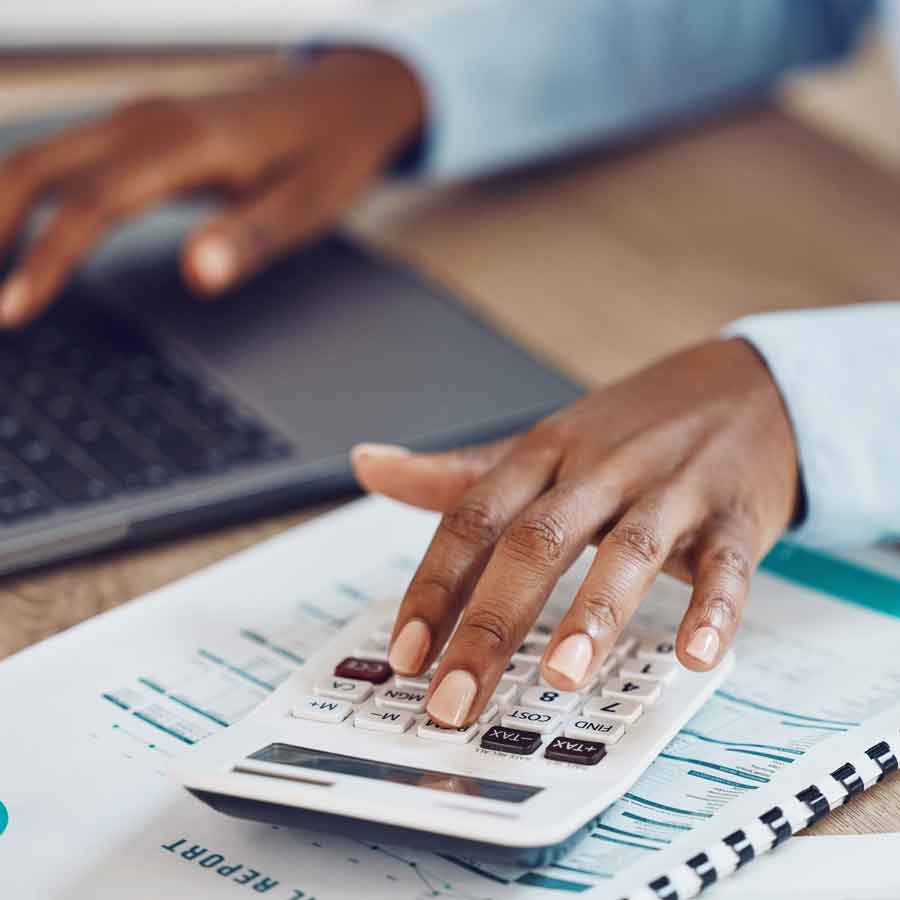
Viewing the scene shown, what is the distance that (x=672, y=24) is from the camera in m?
1.06

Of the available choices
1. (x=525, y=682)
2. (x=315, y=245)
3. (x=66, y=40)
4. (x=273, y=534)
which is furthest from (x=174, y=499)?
(x=66, y=40)

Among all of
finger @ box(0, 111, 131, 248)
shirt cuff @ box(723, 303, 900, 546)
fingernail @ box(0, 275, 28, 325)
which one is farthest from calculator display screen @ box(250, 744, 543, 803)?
finger @ box(0, 111, 131, 248)

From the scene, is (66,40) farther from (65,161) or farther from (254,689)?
(254,689)

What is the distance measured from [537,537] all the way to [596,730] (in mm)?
75

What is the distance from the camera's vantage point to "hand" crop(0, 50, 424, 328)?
0.77m

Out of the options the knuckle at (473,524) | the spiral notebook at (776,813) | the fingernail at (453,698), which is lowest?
the spiral notebook at (776,813)

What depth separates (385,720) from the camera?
41cm

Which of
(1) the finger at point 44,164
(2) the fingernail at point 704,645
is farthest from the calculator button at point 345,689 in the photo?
(1) the finger at point 44,164

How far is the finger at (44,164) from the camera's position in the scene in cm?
81

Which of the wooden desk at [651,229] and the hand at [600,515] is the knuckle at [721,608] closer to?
the hand at [600,515]

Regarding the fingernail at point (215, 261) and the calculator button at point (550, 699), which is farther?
the fingernail at point (215, 261)

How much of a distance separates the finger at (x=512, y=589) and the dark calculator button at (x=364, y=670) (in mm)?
28

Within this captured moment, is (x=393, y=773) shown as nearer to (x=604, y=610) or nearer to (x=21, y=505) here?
(x=604, y=610)

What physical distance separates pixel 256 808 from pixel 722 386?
0.87 feet
